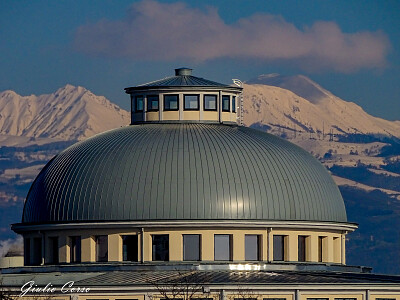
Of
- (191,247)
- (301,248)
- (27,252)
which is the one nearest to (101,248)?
(191,247)

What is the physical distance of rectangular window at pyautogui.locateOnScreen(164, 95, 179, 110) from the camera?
136 m

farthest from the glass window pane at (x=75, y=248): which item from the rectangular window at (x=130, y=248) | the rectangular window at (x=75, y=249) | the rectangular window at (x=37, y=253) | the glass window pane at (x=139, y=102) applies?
the glass window pane at (x=139, y=102)

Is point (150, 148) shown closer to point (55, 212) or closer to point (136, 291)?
point (55, 212)

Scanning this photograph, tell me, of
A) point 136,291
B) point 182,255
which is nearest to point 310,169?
point 182,255

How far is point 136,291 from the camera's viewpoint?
117 metres

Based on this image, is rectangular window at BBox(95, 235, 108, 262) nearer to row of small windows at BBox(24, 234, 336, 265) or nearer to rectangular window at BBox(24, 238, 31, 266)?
row of small windows at BBox(24, 234, 336, 265)

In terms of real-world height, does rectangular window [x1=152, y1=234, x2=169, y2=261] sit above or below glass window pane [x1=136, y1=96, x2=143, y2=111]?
below

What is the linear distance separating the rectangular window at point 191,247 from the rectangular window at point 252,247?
10.5 ft

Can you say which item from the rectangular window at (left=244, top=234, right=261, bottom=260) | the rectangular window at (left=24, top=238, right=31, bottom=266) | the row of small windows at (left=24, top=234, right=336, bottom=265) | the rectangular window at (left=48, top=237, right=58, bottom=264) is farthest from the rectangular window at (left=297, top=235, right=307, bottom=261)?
the rectangular window at (left=24, top=238, right=31, bottom=266)

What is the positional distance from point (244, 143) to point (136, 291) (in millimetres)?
19850

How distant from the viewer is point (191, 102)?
136250 millimetres

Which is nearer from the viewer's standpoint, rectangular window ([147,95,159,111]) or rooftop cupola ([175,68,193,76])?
rectangular window ([147,95,159,111])

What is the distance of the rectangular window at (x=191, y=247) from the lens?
126 m

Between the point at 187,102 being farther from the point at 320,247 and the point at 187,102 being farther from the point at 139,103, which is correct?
the point at 320,247
